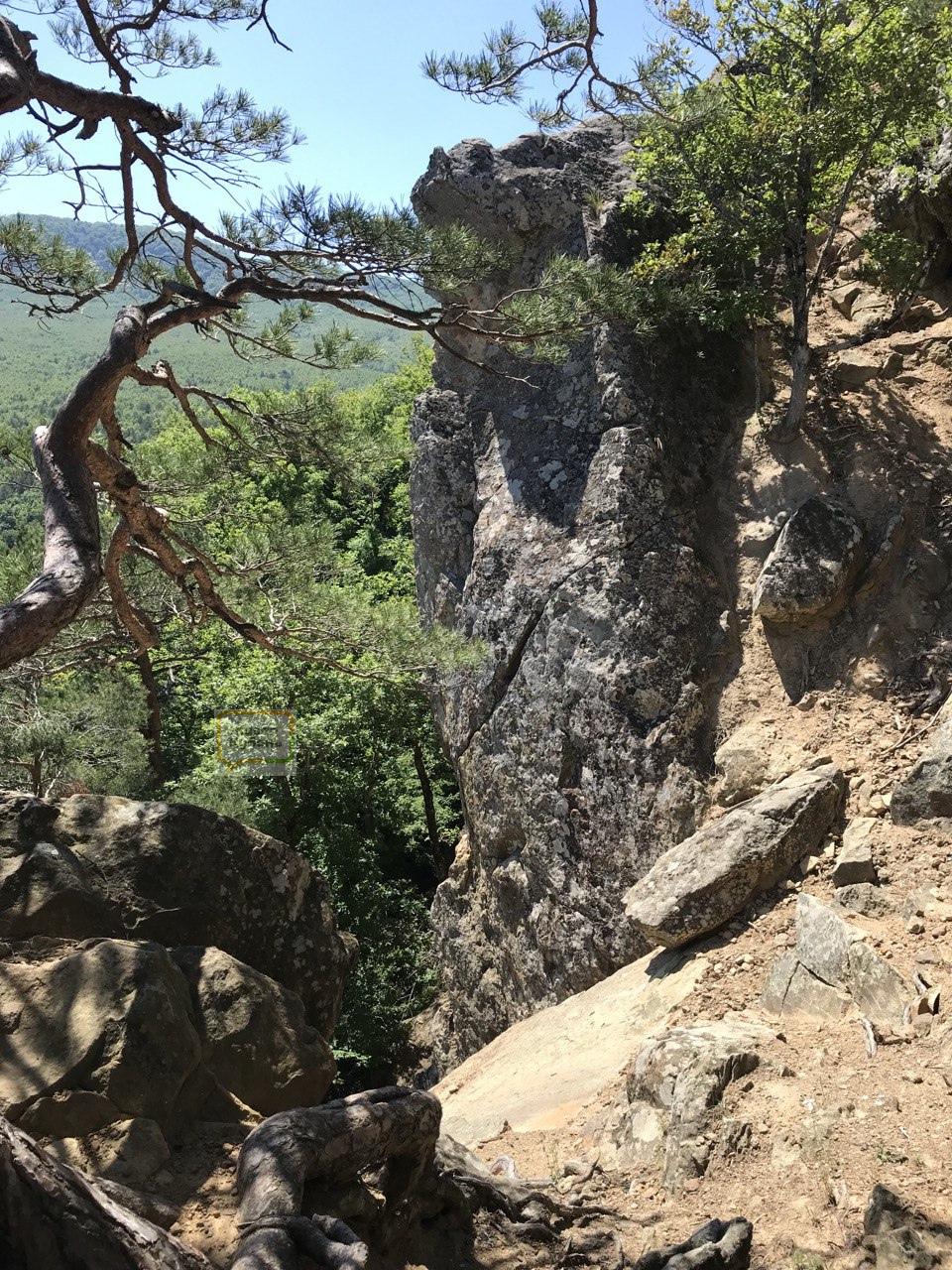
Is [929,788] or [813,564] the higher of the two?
Result: [813,564]

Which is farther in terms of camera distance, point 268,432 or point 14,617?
point 268,432

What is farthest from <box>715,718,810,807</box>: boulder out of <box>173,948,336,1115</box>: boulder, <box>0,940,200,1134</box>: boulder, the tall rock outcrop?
<box>0,940,200,1134</box>: boulder

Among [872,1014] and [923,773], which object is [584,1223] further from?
[923,773]

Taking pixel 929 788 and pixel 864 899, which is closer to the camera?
pixel 864 899

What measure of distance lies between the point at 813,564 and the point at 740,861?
105 inches

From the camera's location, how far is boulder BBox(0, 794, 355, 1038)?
4418 millimetres

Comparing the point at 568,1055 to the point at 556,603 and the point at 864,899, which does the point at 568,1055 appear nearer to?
the point at 864,899

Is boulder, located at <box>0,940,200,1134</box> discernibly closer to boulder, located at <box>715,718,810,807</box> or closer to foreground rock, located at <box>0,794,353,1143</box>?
foreground rock, located at <box>0,794,353,1143</box>

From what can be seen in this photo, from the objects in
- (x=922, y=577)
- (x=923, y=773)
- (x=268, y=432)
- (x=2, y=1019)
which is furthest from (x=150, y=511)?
(x=922, y=577)

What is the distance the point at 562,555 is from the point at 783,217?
134 inches

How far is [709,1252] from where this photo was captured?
12.1ft

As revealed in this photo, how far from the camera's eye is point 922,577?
7.74 meters
